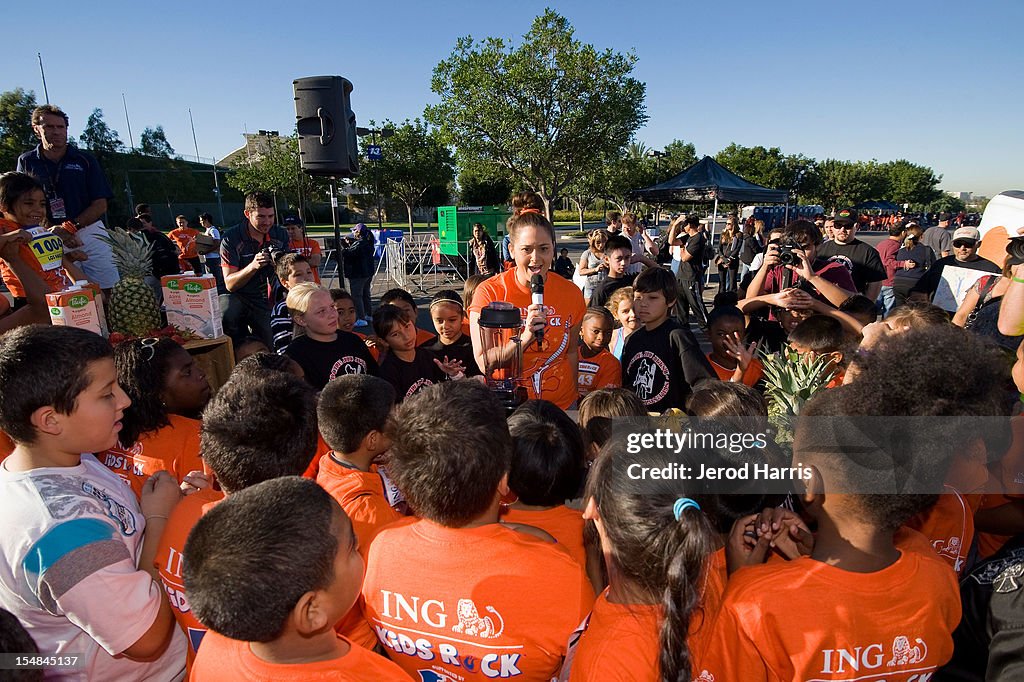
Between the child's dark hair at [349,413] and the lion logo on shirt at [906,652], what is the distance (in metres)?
1.72

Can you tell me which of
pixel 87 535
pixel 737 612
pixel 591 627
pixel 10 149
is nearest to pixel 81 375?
pixel 87 535

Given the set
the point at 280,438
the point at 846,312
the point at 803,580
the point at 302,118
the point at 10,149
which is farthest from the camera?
the point at 10,149

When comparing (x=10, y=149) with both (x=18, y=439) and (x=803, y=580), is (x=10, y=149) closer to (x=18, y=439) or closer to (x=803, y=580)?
(x=18, y=439)

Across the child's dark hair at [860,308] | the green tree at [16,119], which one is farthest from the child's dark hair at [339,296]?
the green tree at [16,119]

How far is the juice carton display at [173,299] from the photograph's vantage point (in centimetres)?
373

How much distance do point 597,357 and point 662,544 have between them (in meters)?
2.55

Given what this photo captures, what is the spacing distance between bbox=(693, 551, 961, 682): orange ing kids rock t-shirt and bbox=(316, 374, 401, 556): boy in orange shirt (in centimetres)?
116

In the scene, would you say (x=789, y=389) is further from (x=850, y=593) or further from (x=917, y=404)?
(x=850, y=593)

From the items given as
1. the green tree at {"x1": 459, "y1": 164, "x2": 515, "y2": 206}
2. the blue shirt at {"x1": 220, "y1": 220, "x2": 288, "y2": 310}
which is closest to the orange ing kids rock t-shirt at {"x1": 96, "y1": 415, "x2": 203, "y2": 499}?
the blue shirt at {"x1": 220, "y1": 220, "x2": 288, "y2": 310}

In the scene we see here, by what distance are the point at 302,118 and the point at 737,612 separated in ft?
17.6

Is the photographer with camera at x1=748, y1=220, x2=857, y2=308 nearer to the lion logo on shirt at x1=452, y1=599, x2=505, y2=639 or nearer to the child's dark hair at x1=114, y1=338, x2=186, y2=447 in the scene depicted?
the lion logo on shirt at x1=452, y1=599, x2=505, y2=639

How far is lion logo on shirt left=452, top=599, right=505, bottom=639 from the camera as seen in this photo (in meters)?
1.37

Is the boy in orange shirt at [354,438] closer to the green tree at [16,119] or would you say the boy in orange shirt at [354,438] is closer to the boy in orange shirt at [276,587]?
the boy in orange shirt at [276,587]

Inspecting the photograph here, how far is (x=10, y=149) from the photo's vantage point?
90.0 feet
